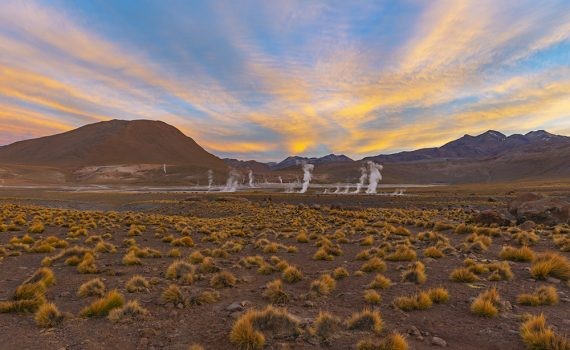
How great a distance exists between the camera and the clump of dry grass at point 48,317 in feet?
23.9

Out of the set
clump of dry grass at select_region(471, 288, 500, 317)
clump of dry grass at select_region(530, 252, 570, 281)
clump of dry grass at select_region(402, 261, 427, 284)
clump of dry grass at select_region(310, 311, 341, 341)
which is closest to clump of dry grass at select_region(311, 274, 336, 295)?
clump of dry grass at select_region(402, 261, 427, 284)

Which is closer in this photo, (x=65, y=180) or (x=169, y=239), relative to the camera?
(x=169, y=239)

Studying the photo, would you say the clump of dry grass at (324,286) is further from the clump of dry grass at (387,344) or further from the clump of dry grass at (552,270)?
the clump of dry grass at (552,270)

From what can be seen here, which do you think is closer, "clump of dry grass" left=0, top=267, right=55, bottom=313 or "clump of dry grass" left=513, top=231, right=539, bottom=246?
"clump of dry grass" left=0, top=267, right=55, bottom=313

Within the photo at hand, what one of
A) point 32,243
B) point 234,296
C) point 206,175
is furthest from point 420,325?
point 206,175

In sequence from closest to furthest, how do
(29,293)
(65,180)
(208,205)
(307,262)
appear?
(29,293), (307,262), (208,205), (65,180)

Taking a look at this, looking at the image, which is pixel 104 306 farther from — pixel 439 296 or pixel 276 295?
pixel 439 296

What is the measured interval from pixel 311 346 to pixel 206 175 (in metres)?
168

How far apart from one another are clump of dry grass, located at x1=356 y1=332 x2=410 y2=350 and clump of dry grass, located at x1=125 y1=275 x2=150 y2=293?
5.79 meters

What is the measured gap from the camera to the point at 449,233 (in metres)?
20.8

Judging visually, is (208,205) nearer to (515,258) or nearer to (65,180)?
(515,258)

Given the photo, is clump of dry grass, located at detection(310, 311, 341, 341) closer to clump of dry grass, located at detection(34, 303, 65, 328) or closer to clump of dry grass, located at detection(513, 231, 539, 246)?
clump of dry grass, located at detection(34, 303, 65, 328)

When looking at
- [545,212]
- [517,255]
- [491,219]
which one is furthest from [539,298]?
[545,212]

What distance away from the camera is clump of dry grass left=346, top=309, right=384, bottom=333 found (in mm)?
6844
